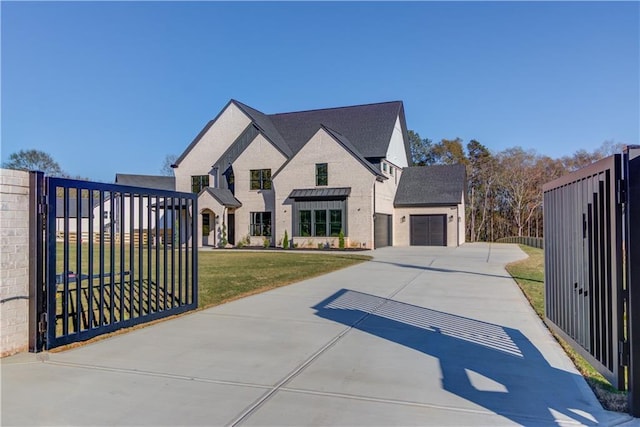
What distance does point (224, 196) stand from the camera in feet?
100

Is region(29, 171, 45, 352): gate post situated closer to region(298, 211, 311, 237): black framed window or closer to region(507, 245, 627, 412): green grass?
region(507, 245, 627, 412): green grass

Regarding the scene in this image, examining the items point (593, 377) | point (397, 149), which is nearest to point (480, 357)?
point (593, 377)

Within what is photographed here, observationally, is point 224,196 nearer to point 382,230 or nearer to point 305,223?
point 305,223

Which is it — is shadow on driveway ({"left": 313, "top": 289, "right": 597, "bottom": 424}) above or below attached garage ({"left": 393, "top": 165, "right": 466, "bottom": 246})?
below

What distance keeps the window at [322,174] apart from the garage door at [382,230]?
13.6ft

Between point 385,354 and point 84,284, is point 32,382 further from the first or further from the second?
point 84,284

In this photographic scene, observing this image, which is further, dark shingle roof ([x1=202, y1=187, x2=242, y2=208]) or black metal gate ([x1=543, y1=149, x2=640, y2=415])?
dark shingle roof ([x1=202, y1=187, x2=242, y2=208])

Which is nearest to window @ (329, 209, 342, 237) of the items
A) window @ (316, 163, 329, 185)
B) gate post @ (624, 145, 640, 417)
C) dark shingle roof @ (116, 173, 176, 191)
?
window @ (316, 163, 329, 185)

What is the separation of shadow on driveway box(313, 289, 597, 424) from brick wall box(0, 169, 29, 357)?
4.36 m

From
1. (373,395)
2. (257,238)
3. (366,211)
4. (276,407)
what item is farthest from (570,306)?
(257,238)

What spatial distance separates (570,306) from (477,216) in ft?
169

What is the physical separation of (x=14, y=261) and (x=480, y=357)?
5.68 meters

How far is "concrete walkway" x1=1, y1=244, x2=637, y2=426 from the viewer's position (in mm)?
3541

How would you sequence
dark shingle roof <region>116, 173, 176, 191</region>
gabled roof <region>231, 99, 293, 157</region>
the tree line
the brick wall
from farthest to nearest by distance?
the tree line < dark shingle roof <region>116, 173, 176, 191</region> < gabled roof <region>231, 99, 293, 157</region> < the brick wall
